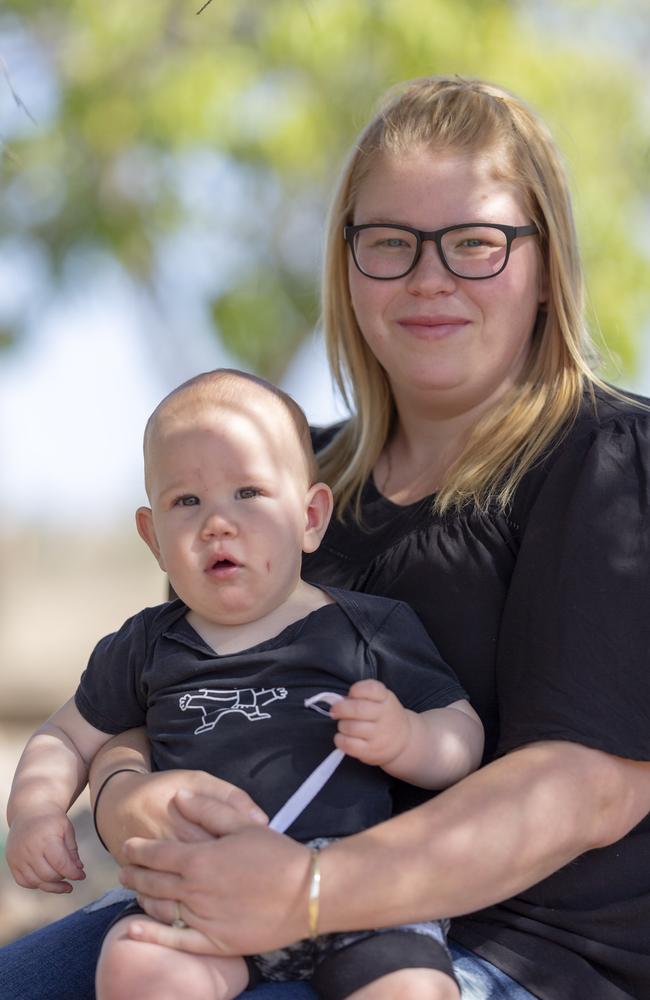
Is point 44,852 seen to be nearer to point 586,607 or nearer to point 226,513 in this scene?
point 226,513

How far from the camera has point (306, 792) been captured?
7.06 feet

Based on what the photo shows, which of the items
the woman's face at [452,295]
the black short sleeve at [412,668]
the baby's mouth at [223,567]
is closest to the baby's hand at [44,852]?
the baby's mouth at [223,567]

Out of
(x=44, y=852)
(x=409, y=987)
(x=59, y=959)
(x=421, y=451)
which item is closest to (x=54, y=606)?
(x=421, y=451)

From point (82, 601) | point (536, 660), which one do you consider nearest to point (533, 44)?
point (82, 601)

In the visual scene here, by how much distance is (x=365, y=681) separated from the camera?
2086mm

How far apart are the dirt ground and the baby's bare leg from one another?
7.02 metres

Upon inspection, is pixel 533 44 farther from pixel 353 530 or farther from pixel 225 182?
pixel 353 530

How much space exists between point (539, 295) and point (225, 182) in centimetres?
673

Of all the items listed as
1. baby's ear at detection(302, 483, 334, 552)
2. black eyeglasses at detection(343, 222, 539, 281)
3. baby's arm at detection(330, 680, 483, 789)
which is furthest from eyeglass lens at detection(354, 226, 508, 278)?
baby's arm at detection(330, 680, 483, 789)

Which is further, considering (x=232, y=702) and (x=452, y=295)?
(x=452, y=295)

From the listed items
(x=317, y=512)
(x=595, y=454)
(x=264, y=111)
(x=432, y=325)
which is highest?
(x=264, y=111)

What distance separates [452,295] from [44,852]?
1.32m

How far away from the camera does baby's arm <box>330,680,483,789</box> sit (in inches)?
81.5

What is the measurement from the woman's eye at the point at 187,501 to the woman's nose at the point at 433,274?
0.68m
